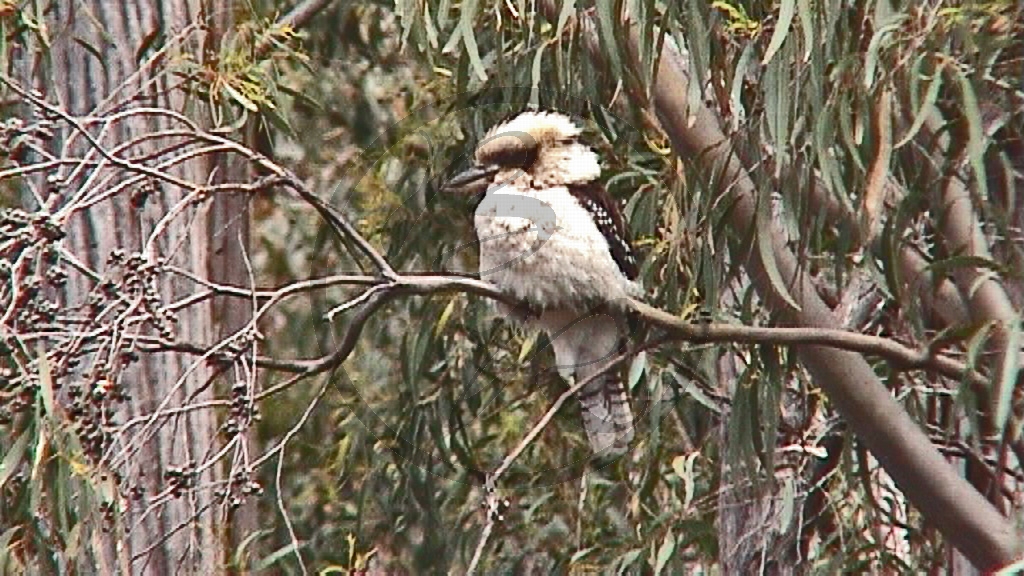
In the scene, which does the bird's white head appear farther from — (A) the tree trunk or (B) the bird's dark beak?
(A) the tree trunk

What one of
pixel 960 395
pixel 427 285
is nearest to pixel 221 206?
pixel 427 285

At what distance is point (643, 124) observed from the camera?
3740 millimetres

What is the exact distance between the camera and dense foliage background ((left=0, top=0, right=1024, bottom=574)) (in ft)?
8.62

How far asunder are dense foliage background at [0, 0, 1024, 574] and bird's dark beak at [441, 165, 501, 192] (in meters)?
0.17

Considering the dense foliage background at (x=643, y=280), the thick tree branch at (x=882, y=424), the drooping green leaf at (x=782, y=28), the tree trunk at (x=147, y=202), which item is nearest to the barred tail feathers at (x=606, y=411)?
the dense foliage background at (x=643, y=280)

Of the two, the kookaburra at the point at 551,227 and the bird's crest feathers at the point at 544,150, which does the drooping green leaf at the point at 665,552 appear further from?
the bird's crest feathers at the point at 544,150

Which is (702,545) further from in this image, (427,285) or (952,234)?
(427,285)

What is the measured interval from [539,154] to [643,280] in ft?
1.02

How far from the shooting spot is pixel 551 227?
314 cm

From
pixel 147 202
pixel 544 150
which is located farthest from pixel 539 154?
pixel 147 202

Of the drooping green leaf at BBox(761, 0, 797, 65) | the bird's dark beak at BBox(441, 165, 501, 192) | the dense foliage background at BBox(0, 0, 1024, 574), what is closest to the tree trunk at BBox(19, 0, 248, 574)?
the dense foliage background at BBox(0, 0, 1024, 574)

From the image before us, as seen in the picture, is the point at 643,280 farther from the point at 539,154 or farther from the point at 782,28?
the point at 782,28

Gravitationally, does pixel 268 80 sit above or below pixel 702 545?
above

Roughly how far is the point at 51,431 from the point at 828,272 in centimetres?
221
